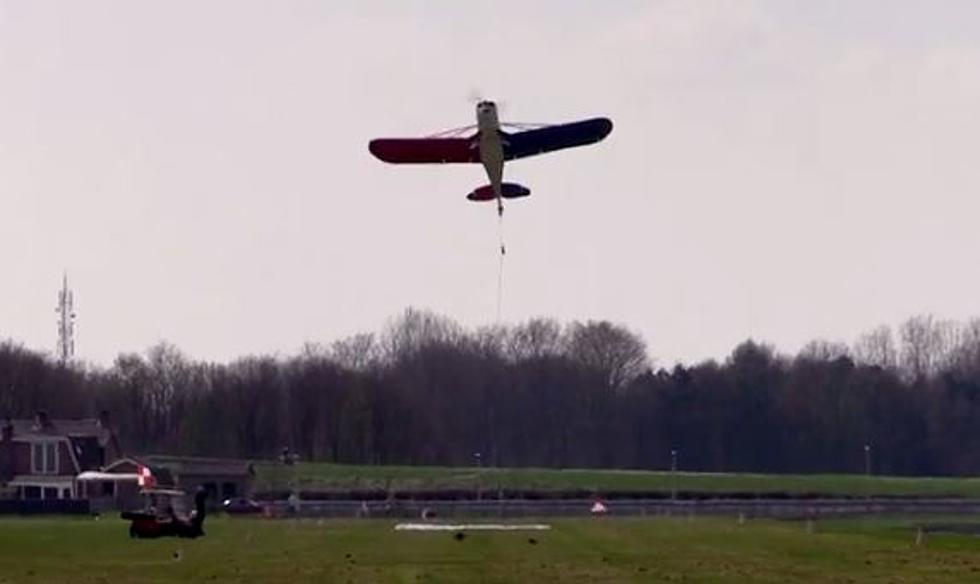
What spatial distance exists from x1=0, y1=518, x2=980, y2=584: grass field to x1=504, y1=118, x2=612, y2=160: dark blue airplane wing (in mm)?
12096

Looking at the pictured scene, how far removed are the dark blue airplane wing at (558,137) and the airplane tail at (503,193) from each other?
124 centimetres

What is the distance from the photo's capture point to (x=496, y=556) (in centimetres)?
4725

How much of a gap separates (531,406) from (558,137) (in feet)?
464

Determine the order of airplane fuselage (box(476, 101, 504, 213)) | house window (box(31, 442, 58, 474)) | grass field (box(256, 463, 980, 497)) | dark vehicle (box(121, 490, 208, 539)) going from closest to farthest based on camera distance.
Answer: airplane fuselage (box(476, 101, 504, 213)) < dark vehicle (box(121, 490, 208, 539)) < house window (box(31, 442, 58, 474)) < grass field (box(256, 463, 980, 497))

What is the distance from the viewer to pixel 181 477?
109250mm

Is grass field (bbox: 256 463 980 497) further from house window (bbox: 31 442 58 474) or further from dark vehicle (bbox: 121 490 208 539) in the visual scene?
dark vehicle (bbox: 121 490 208 539)

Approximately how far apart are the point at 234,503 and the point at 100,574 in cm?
5622

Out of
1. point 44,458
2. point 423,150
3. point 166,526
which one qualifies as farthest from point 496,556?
point 44,458

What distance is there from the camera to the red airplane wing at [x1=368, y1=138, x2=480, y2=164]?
88.0 ft

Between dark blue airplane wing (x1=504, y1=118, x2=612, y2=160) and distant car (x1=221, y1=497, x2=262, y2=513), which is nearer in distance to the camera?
dark blue airplane wing (x1=504, y1=118, x2=612, y2=160)

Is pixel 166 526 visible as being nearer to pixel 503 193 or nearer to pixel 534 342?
pixel 503 193

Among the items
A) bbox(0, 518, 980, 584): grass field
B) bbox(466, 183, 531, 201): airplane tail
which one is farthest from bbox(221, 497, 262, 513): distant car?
bbox(466, 183, 531, 201): airplane tail

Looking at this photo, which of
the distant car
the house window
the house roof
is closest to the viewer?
the distant car

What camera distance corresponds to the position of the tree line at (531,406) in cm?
14562
